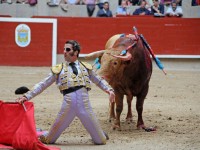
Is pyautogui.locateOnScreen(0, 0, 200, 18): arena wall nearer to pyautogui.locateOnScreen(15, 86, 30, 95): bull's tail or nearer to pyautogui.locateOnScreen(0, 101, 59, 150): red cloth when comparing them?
pyautogui.locateOnScreen(0, 101, 59, 150): red cloth

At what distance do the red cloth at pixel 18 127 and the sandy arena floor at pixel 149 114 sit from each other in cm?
37

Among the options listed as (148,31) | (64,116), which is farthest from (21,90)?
(148,31)

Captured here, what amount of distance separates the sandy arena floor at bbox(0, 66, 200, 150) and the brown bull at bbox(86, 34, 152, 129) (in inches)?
15.3

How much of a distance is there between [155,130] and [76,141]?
3.88 feet

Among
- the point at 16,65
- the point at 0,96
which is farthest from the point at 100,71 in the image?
the point at 16,65

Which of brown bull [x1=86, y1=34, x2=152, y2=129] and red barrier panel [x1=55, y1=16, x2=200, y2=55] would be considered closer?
brown bull [x1=86, y1=34, x2=152, y2=129]

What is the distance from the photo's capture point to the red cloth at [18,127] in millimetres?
5031

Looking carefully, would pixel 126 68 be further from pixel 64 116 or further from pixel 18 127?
pixel 18 127

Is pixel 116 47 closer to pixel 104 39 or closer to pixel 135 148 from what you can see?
pixel 135 148

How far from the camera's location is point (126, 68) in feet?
21.2

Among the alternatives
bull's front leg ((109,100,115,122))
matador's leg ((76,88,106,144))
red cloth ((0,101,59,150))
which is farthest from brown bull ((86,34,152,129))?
red cloth ((0,101,59,150))

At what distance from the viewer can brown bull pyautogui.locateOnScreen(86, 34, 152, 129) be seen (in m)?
6.30

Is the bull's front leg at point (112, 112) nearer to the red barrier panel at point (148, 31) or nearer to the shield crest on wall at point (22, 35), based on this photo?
the red barrier panel at point (148, 31)

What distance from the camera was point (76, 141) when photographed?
570 cm
